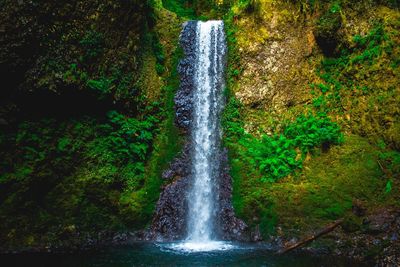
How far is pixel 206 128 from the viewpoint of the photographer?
1088 centimetres

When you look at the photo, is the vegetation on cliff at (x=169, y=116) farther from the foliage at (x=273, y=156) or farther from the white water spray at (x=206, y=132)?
the white water spray at (x=206, y=132)

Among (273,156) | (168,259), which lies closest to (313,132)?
(273,156)

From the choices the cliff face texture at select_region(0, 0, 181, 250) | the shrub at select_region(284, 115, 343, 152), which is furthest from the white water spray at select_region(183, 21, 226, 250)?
the shrub at select_region(284, 115, 343, 152)

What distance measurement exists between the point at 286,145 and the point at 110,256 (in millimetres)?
5749

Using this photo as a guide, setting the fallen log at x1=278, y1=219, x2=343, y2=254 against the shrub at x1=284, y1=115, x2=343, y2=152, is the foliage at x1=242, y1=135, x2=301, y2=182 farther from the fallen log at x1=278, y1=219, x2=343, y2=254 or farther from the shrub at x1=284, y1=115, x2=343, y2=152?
the fallen log at x1=278, y1=219, x2=343, y2=254

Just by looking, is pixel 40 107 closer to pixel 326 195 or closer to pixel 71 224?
pixel 71 224

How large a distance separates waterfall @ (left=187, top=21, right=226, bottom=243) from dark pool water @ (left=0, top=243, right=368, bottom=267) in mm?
1677

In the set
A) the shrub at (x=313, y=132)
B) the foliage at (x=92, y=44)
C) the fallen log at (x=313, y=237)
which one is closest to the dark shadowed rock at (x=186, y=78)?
the foliage at (x=92, y=44)

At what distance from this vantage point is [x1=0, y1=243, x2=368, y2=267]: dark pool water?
20.5ft

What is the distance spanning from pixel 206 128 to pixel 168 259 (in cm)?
517

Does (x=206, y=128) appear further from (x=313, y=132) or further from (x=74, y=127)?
(x=74, y=127)

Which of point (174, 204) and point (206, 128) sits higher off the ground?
point (206, 128)

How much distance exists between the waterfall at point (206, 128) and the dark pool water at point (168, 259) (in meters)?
1.68

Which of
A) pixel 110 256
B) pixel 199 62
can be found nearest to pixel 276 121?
pixel 199 62
